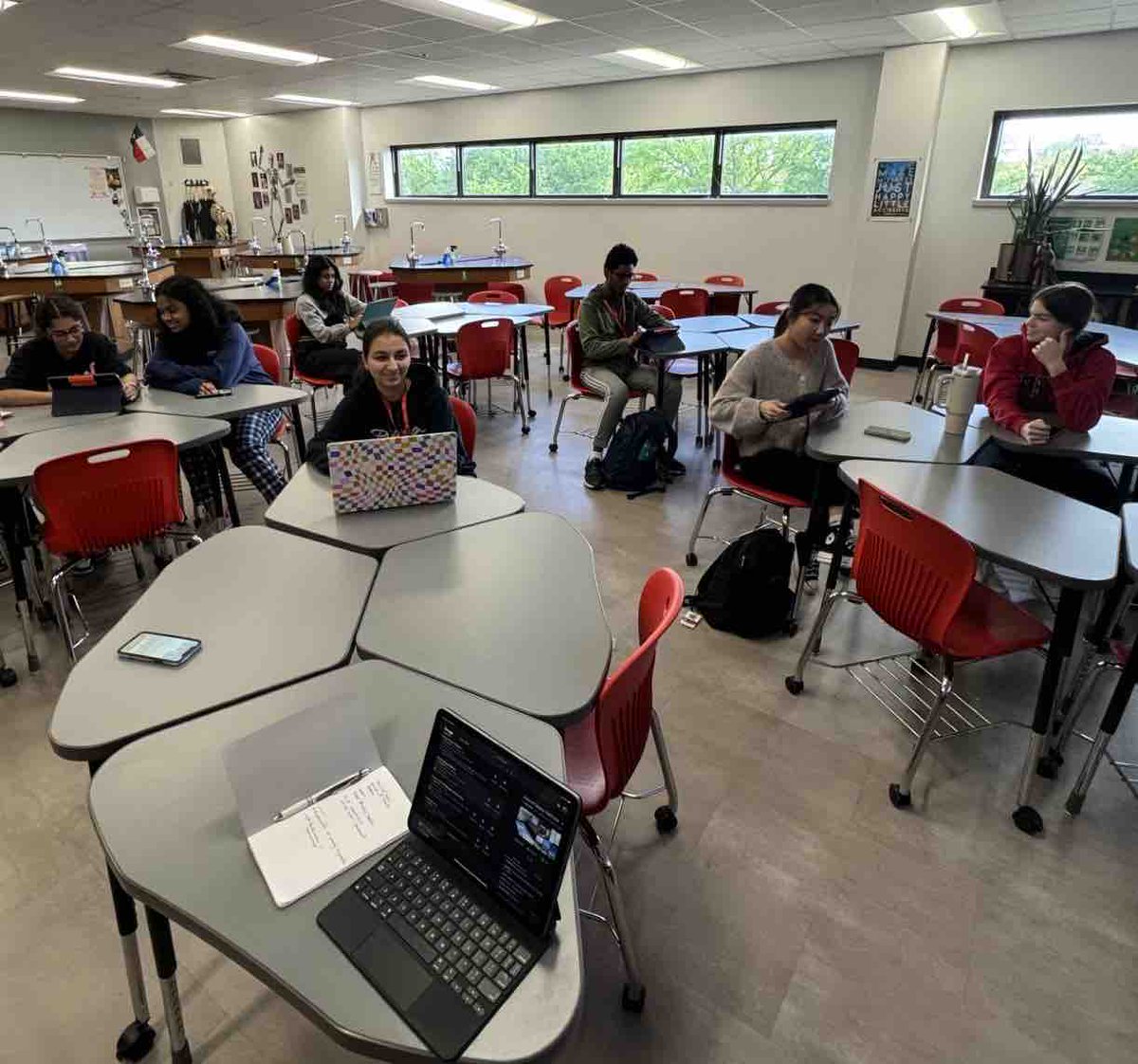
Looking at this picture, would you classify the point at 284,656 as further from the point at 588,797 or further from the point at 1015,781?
the point at 1015,781

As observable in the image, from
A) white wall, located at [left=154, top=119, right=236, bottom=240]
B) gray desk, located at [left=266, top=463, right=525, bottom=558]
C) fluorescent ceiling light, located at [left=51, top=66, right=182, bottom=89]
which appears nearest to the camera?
gray desk, located at [left=266, top=463, right=525, bottom=558]

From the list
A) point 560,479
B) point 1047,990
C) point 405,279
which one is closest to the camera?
point 1047,990

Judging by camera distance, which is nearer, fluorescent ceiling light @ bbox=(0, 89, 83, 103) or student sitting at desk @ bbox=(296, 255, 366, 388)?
student sitting at desk @ bbox=(296, 255, 366, 388)

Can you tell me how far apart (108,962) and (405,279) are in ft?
22.4

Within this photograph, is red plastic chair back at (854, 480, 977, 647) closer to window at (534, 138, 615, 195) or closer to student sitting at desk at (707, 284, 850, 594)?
student sitting at desk at (707, 284, 850, 594)

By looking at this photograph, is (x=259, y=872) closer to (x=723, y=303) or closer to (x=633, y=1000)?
(x=633, y=1000)

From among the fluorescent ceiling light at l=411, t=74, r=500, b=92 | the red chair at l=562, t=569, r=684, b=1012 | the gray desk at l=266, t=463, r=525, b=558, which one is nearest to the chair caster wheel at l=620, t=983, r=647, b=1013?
the red chair at l=562, t=569, r=684, b=1012

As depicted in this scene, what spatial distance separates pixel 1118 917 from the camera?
1.68 m

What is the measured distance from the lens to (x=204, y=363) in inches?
133

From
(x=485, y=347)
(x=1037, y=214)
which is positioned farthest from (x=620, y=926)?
(x=1037, y=214)

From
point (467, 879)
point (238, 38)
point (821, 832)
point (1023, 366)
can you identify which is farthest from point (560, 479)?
point (238, 38)

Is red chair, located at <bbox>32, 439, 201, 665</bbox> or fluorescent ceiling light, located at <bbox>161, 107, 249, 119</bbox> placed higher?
fluorescent ceiling light, located at <bbox>161, 107, 249, 119</bbox>

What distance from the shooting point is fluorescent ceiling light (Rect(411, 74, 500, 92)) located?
7691mm

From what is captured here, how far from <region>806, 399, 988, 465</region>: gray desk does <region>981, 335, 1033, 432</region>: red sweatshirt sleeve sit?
128mm
